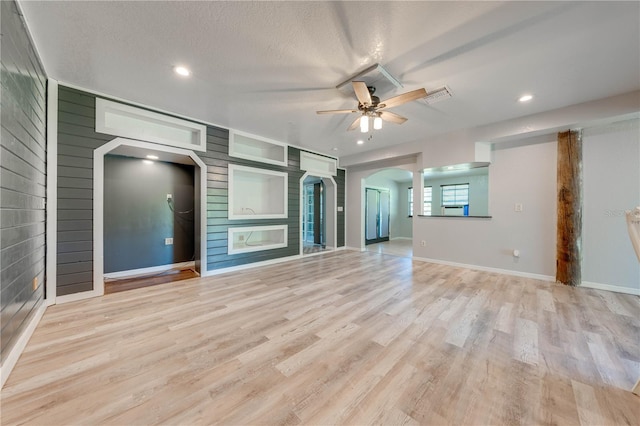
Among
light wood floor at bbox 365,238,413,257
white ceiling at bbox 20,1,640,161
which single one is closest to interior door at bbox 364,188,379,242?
light wood floor at bbox 365,238,413,257

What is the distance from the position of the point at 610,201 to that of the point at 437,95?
307 centimetres

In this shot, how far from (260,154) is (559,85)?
4.97 metres

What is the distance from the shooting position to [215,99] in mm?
3180

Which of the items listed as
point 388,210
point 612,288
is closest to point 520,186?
point 612,288

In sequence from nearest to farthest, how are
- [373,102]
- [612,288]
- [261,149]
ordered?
[373,102] → [612,288] → [261,149]

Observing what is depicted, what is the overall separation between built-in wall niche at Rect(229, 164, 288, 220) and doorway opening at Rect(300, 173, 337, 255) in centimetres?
63

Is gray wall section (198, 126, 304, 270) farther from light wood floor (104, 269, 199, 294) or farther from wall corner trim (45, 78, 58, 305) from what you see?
wall corner trim (45, 78, 58, 305)

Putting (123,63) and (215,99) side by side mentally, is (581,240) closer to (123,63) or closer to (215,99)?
(215,99)

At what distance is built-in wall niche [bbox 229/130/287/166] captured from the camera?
4711mm

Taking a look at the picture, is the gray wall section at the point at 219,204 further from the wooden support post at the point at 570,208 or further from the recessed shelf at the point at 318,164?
the wooden support post at the point at 570,208

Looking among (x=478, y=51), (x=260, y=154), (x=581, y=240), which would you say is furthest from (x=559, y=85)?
(x=260, y=154)

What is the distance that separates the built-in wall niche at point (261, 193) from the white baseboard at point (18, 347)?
2.96m

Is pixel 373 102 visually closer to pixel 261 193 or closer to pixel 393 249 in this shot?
pixel 261 193

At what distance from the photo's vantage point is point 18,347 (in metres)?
1.77
